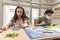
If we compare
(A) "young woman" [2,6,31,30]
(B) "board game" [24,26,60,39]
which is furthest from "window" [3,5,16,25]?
(B) "board game" [24,26,60,39]

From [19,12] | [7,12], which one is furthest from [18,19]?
[7,12]

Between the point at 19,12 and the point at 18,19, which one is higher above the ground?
the point at 19,12

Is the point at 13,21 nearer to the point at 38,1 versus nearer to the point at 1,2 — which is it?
the point at 1,2

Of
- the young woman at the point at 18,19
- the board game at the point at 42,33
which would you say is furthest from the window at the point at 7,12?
the board game at the point at 42,33

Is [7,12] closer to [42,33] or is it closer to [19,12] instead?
[19,12]

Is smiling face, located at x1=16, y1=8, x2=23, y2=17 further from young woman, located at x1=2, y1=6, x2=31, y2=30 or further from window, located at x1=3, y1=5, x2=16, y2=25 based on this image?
window, located at x1=3, y1=5, x2=16, y2=25

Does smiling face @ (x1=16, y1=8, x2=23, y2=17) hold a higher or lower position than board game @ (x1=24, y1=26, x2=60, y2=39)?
higher

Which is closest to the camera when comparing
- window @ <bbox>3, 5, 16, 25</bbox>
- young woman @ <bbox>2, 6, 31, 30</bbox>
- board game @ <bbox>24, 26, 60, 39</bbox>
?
board game @ <bbox>24, 26, 60, 39</bbox>

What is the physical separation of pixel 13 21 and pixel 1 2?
1498 millimetres

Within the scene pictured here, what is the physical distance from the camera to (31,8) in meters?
3.38

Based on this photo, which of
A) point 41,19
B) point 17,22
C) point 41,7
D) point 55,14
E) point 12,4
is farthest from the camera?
point 41,7

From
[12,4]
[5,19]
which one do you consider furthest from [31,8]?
[5,19]

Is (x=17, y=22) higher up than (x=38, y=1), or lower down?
lower down

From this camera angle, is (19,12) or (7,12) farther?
(7,12)
